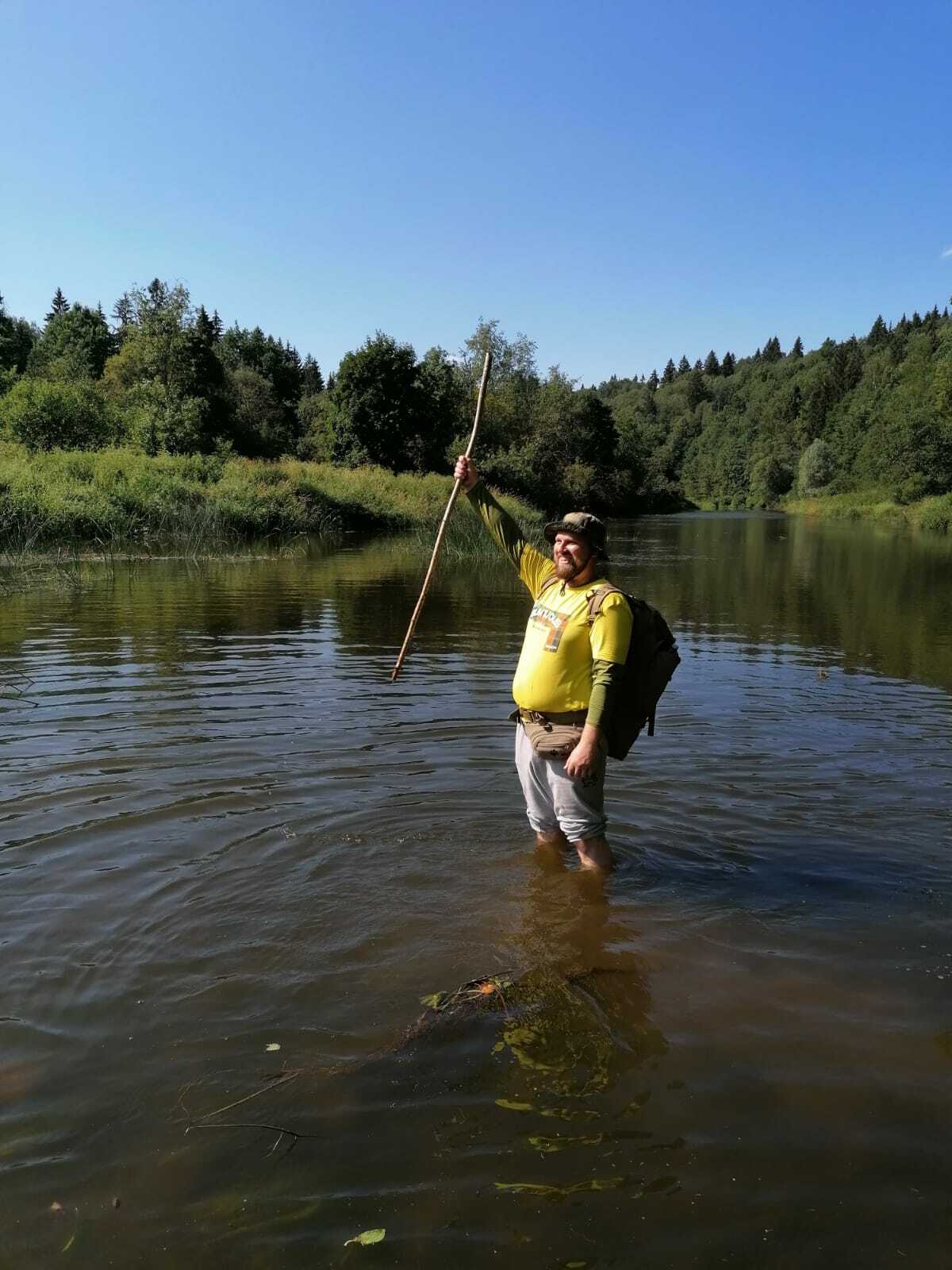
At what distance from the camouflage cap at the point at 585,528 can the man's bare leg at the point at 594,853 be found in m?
1.80

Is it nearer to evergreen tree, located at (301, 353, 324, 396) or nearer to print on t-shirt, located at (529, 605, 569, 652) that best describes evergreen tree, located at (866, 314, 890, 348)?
evergreen tree, located at (301, 353, 324, 396)

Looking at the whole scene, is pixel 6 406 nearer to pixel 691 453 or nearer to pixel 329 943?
pixel 329 943

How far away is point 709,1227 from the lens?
9.63 ft

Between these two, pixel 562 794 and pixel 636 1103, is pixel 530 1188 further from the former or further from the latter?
pixel 562 794

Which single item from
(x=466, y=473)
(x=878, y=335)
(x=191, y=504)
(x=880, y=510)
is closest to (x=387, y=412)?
(x=191, y=504)

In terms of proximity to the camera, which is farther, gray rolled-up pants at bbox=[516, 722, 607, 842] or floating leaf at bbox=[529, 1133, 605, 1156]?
gray rolled-up pants at bbox=[516, 722, 607, 842]

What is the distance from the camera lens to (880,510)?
250ft

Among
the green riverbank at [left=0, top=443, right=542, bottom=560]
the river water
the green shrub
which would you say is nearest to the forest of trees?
the green shrub

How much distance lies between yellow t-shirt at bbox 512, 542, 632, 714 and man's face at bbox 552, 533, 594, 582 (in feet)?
0.43

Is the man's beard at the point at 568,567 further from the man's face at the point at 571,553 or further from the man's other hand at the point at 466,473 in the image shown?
the man's other hand at the point at 466,473

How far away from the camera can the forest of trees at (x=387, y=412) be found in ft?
157

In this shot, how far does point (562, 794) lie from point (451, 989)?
54.3 inches

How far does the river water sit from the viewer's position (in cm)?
298

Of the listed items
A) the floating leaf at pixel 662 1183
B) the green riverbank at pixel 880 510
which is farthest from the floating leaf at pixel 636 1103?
the green riverbank at pixel 880 510
